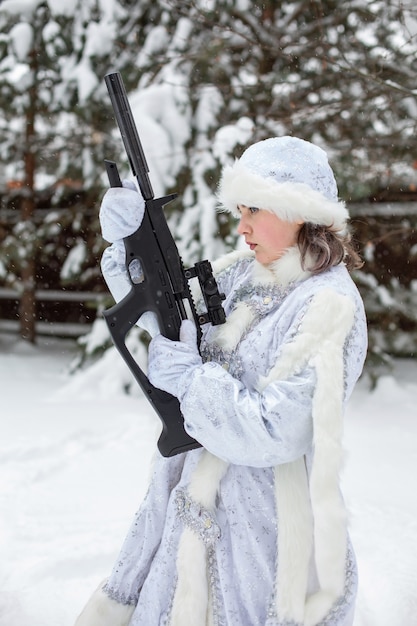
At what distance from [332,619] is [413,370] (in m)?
6.70

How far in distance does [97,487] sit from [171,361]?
2.94 metres

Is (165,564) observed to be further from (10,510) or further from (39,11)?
(39,11)

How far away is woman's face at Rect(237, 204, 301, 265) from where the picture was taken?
5.84 feet

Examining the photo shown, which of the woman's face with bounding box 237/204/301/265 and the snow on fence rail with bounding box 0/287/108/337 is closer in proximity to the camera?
the woman's face with bounding box 237/204/301/265

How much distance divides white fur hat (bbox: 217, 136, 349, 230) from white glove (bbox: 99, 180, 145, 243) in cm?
27

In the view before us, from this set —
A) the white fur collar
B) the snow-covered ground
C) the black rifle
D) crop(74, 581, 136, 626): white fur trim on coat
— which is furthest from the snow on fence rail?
the white fur collar

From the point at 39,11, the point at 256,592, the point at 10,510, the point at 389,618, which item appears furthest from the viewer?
the point at 39,11

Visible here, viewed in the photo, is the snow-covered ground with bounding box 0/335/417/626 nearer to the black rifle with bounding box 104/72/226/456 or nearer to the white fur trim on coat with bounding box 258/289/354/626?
the white fur trim on coat with bounding box 258/289/354/626

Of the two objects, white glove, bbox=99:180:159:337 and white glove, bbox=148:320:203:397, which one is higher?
white glove, bbox=99:180:159:337

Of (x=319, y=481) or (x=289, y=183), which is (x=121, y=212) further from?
(x=319, y=481)

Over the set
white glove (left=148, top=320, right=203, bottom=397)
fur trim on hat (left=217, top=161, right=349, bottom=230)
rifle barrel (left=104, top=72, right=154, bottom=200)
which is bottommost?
white glove (left=148, top=320, right=203, bottom=397)

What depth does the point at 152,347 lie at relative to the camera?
1.78m

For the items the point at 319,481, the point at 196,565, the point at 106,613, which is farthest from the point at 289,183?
the point at 106,613

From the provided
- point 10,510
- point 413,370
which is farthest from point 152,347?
point 413,370
